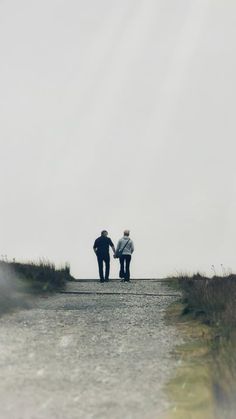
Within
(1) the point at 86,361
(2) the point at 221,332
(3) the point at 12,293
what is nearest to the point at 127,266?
(3) the point at 12,293

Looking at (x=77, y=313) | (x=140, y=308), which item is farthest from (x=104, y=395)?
(x=140, y=308)

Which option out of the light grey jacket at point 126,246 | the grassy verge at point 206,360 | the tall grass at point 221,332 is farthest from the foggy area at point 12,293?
the light grey jacket at point 126,246

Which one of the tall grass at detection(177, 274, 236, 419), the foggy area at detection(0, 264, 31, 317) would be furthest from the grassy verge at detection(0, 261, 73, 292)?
the tall grass at detection(177, 274, 236, 419)

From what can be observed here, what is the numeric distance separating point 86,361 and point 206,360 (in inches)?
59.2

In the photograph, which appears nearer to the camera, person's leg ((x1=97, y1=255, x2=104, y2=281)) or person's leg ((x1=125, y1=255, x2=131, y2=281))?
person's leg ((x1=97, y1=255, x2=104, y2=281))

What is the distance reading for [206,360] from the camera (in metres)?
7.93

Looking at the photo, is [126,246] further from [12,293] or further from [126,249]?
[12,293]

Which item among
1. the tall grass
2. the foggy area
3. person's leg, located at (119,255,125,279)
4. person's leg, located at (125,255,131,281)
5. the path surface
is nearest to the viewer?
the path surface

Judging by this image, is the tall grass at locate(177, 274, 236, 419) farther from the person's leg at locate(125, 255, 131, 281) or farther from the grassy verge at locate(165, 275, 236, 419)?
the person's leg at locate(125, 255, 131, 281)

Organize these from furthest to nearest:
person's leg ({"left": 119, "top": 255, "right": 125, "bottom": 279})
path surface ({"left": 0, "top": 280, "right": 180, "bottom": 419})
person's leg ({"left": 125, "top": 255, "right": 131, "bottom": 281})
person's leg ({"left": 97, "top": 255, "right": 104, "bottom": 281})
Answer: person's leg ({"left": 119, "top": 255, "right": 125, "bottom": 279}) < person's leg ({"left": 125, "top": 255, "right": 131, "bottom": 281}) < person's leg ({"left": 97, "top": 255, "right": 104, "bottom": 281}) < path surface ({"left": 0, "top": 280, "right": 180, "bottom": 419})

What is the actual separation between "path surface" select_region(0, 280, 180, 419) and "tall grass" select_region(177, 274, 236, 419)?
0.56 metres

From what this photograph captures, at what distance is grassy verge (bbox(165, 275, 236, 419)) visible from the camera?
6238mm

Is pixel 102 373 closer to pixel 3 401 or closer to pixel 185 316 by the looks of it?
pixel 3 401

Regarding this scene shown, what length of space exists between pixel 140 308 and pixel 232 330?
12.5ft
